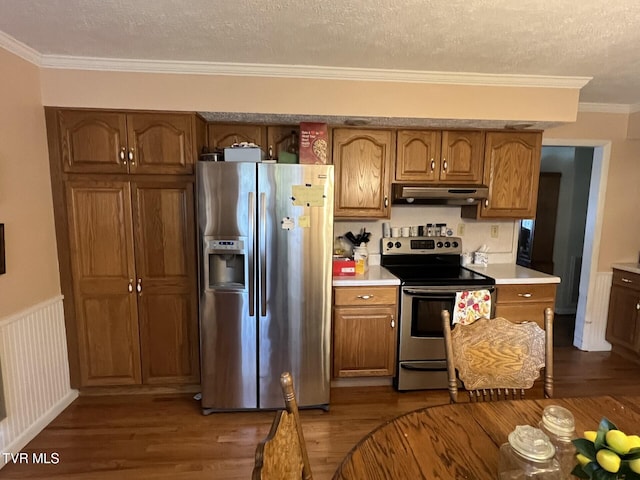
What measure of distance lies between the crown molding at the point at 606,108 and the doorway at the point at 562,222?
3.43ft

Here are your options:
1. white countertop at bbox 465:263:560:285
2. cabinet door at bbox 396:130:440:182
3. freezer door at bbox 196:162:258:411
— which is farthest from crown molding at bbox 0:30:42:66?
white countertop at bbox 465:263:560:285

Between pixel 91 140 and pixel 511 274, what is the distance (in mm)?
3237

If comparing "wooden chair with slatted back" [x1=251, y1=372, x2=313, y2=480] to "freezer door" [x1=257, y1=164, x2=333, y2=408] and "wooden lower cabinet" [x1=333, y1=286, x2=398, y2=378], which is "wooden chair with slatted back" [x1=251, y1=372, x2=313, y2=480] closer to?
"freezer door" [x1=257, y1=164, x2=333, y2=408]

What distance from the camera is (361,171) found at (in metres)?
2.92

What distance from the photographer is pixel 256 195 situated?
235 centimetres

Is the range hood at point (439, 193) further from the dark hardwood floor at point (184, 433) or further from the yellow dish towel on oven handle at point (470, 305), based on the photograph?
the dark hardwood floor at point (184, 433)

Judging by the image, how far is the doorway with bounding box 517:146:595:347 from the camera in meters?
4.49

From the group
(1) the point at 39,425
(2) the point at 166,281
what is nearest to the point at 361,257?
(2) the point at 166,281

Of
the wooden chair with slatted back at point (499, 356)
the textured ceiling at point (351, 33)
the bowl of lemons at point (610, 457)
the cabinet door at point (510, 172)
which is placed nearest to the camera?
the bowl of lemons at point (610, 457)

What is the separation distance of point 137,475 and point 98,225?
5.14 feet

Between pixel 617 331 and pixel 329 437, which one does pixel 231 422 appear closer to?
pixel 329 437

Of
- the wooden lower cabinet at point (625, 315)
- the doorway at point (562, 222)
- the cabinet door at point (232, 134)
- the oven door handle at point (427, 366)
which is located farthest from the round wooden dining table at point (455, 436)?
the doorway at point (562, 222)

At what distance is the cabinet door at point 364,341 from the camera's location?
2.79 meters

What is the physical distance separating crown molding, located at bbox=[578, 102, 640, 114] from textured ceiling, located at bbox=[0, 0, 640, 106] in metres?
0.81
